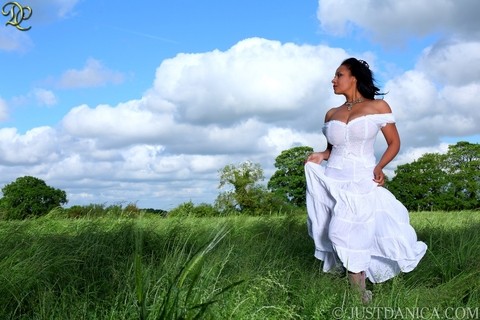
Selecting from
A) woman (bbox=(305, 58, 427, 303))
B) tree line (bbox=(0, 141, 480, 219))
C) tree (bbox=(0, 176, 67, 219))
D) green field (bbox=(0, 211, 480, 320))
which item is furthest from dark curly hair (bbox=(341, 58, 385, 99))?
tree (bbox=(0, 176, 67, 219))

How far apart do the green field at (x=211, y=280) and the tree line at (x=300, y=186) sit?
25.7ft

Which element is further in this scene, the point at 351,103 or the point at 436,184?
the point at 436,184

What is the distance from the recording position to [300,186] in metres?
32.8

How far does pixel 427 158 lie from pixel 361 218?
35698mm

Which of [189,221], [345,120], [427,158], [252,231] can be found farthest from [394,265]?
[427,158]

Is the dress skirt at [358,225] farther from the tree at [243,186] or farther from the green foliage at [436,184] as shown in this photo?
the green foliage at [436,184]

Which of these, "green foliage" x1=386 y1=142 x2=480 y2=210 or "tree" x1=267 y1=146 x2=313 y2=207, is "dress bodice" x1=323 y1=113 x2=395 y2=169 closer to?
"tree" x1=267 y1=146 x2=313 y2=207

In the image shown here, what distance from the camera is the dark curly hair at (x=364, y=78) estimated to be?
532 cm

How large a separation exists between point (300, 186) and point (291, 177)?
71cm

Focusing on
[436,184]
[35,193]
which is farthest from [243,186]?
[436,184]

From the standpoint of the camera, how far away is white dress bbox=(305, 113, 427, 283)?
203 inches

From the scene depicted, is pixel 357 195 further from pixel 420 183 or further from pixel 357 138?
pixel 420 183

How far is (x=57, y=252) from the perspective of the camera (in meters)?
5.62

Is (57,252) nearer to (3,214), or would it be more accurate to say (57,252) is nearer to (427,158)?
(3,214)
